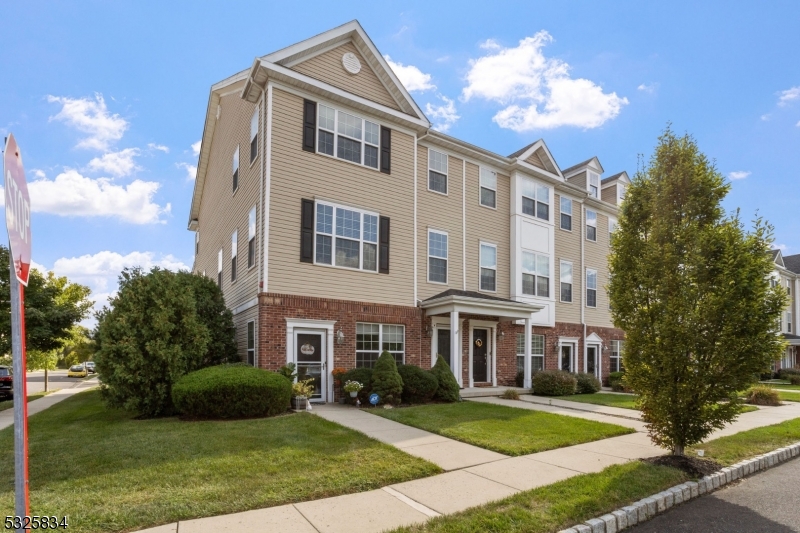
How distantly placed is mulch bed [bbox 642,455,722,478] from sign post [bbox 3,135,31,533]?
24.4 feet

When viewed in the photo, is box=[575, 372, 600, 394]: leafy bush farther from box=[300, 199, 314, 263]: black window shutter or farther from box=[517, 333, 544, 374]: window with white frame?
box=[300, 199, 314, 263]: black window shutter

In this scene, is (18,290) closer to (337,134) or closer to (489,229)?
(337,134)

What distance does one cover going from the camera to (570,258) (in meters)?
21.5

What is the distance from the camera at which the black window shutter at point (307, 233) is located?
1334cm

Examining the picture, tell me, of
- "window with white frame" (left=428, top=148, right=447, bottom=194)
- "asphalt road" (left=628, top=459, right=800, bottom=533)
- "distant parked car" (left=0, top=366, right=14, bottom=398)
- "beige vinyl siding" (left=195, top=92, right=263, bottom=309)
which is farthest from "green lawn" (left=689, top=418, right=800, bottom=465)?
"distant parked car" (left=0, top=366, right=14, bottom=398)

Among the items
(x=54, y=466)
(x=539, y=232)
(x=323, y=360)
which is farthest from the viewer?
(x=539, y=232)

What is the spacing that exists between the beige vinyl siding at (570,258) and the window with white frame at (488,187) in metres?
3.44

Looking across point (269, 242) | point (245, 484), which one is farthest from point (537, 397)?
point (245, 484)

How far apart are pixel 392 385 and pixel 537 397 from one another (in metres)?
5.71

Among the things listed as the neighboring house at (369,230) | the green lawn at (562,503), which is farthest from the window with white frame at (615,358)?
the green lawn at (562,503)

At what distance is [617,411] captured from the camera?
1325 centimetres

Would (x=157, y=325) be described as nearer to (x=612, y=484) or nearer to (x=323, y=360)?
(x=323, y=360)

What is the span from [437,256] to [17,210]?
46.9ft

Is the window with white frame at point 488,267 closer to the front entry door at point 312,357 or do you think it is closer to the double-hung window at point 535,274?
the double-hung window at point 535,274
